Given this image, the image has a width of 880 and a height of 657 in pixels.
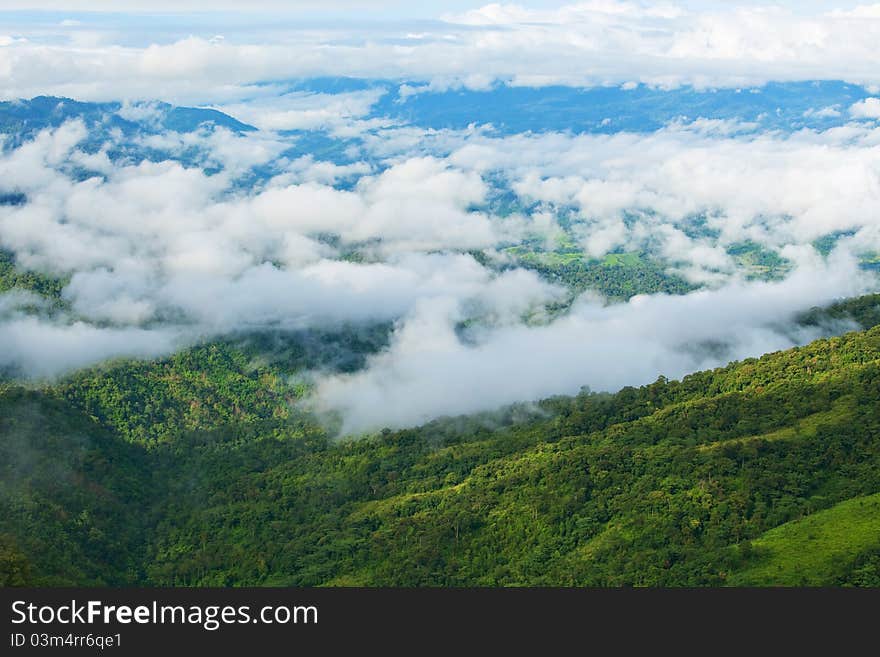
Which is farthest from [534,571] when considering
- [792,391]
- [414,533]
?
[792,391]

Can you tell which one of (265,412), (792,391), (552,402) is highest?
(792,391)

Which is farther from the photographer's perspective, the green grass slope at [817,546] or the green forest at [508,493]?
the green forest at [508,493]

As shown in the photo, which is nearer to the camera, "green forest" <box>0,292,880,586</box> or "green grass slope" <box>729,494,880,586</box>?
"green grass slope" <box>729,494,880,586</box>

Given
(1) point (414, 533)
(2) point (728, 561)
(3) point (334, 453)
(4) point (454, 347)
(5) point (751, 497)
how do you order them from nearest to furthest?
1. (2) point (728, 561)
2. (5) point (751, 497)
3. (1) point (414, 533)
4. (3) point (334, 453)
5. (4) point (454, 347)

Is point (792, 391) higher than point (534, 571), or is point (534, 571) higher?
point (792, 391)

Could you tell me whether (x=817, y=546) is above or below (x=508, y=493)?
above

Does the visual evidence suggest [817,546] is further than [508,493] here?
No

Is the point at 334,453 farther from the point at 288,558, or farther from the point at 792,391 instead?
the point at 792,391

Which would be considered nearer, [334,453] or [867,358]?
[867,358]
